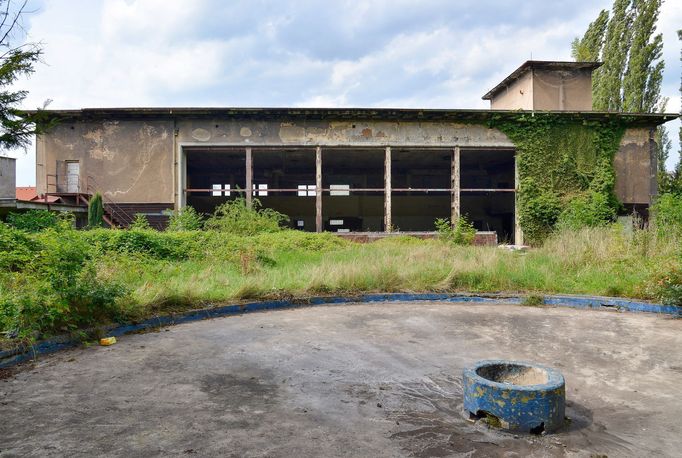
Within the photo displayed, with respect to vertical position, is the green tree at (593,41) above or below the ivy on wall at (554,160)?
above

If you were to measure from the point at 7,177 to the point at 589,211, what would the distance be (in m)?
29.5

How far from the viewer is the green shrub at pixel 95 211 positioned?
62.8 feet

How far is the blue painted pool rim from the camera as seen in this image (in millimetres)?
5242

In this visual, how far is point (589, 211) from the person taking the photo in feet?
66.7

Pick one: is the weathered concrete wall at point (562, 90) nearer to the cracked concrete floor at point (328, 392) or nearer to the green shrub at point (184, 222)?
the green shrub at point (184, 222)

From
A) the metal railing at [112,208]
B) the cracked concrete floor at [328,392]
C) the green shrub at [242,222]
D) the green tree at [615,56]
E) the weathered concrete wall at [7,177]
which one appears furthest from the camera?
the green tree at [615,56]

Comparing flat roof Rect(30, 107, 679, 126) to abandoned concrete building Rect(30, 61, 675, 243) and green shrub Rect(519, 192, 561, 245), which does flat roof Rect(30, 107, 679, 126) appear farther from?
green shrub Rect(519, 192, 561, 245)

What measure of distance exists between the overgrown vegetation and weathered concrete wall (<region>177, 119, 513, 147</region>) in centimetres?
731

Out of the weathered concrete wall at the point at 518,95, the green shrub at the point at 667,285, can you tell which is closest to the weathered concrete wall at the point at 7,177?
the weathered concrete wall at the point at 518,95

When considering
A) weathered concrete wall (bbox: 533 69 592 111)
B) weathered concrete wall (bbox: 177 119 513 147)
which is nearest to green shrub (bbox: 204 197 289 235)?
weathered concrete wall (bbox: 177 119 513 147)

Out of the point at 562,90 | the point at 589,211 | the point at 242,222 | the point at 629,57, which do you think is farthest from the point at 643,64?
the point at 242,222

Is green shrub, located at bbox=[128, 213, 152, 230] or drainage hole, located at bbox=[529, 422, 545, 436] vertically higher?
green shrub, located at bbox=[128, 213, 152, 230]

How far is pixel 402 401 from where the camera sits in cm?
362

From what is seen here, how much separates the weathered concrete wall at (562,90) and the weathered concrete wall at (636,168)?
3.13 meters
